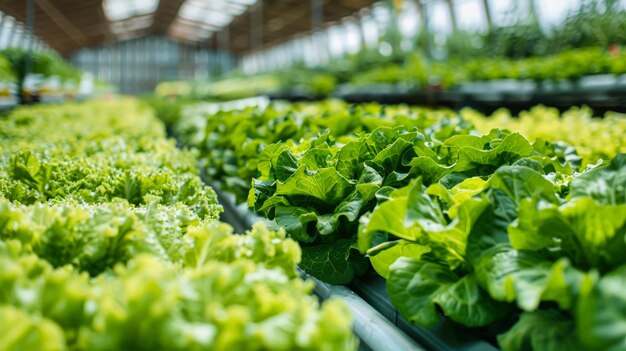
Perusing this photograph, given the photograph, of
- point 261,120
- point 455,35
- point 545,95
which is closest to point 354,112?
point 261,120

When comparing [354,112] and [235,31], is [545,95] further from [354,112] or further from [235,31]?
[235,31]

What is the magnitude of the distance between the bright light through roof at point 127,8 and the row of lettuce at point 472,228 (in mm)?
20848

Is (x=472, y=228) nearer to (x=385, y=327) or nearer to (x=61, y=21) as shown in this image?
(x=385, y=327)

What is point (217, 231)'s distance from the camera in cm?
114

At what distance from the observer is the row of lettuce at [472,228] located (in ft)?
3.19

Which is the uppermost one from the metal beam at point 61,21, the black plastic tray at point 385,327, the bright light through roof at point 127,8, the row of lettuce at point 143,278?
the bright light through roof at point 127,8

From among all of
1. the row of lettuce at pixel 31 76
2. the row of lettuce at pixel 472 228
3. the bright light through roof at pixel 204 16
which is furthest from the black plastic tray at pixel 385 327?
the bright light through roof at pixel 204 16

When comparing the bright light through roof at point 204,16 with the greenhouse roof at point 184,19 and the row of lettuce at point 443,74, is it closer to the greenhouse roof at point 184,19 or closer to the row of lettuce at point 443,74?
the greenhouse roof at point 184,19

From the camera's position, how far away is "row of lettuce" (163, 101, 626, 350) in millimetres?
973

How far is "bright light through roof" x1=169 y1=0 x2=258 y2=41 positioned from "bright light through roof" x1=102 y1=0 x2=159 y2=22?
147cm

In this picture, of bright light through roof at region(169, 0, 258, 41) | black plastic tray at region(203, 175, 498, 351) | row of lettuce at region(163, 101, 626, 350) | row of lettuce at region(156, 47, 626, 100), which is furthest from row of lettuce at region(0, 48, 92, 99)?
bright light through roof at region(169, 0, 258, 41)

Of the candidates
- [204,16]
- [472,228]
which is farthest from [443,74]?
[204,16]

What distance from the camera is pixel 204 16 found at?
2573 cm

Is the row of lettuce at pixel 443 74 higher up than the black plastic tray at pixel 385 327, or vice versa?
the row of lettuce at pixel 443 74
